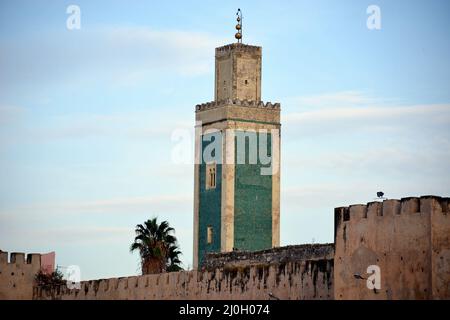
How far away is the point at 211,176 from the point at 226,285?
29.6 m

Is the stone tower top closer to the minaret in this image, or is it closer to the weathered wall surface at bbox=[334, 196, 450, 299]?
the minaret

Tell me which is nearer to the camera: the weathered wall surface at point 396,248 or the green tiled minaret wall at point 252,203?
the weathered wall surface at point 396,248

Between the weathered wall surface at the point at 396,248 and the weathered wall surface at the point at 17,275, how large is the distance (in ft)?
46.8

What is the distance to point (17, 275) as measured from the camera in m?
43.8

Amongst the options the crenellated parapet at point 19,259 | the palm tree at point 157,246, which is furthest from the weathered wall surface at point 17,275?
the palm tree at point 157,246

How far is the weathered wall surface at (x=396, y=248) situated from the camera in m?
29.0

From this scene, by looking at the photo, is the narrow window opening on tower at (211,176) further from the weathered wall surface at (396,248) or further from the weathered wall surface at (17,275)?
the weathered wall surface at (396,248)

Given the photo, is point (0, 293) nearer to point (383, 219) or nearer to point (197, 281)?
point (197, 281)

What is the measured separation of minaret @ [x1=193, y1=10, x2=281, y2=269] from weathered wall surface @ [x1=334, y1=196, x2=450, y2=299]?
116 feet

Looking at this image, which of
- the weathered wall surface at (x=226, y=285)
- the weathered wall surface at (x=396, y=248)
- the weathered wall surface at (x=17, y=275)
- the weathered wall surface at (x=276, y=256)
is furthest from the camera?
the weathered wall surface at (x=17, y=275)

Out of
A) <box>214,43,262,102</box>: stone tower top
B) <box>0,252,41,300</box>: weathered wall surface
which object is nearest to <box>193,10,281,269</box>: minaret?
<box>214,43,262,102</box>: stone tower top

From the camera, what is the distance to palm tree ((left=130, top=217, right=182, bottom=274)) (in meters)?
58.0
